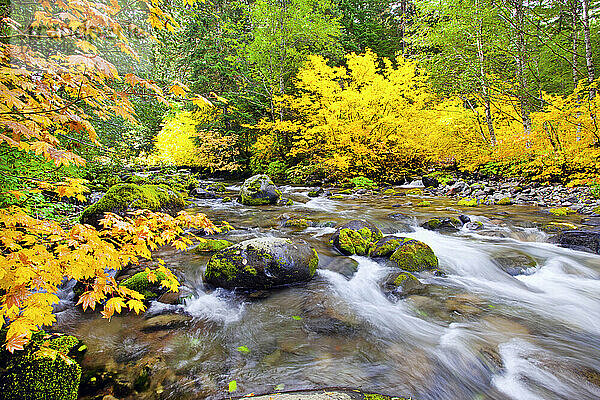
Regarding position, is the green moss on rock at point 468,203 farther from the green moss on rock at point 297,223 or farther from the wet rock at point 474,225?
the green moss on rock at point 297,223

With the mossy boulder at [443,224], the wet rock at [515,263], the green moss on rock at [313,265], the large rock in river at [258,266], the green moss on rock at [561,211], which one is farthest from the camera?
the green moss on rock at [561,211]

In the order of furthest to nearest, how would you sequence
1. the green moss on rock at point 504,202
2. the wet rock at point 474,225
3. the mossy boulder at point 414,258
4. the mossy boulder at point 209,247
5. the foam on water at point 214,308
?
the green moss on rock at point 504,202 → the wet rock at point 474,225 → the mossy boulder at point 209,247 → the mossy boulder at point 414,258 → the foam on water at point 214,308

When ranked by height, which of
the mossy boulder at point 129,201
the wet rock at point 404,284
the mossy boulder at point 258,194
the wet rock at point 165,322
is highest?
the mossy boulder at point 129,201

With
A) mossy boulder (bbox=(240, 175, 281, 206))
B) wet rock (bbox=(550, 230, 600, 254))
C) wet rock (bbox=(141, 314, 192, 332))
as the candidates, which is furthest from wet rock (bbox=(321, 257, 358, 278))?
mossy boulder (bbox=(240, 175, 281, 206))

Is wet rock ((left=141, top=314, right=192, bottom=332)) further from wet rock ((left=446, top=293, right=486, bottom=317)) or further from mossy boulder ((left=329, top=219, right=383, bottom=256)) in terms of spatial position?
wet rock ((left=446, top=293, right=486, bottom=317))

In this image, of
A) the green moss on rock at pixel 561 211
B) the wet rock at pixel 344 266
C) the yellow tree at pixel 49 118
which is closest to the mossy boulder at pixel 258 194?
the wet rock at pixel 344 266

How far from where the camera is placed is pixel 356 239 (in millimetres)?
5371

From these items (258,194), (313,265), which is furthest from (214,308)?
(258,194)

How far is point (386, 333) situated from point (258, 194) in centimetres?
746

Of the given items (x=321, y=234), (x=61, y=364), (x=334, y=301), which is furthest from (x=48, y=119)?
(x=321, y=234)

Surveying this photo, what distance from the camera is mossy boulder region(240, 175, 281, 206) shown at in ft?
32.7

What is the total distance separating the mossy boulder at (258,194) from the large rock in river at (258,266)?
18.8 ft

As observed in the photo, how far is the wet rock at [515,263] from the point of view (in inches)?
185

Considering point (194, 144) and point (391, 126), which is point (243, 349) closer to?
point (391, 126)
